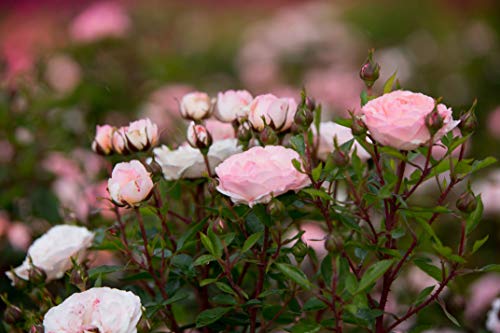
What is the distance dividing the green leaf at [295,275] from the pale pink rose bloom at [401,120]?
0.16 meters

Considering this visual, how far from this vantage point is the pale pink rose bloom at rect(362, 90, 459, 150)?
0.73 meters

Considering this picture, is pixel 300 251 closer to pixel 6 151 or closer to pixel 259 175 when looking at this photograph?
pixel 259 175

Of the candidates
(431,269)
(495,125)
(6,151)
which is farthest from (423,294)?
(495,125)

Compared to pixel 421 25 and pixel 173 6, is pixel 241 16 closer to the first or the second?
pixel 173 6

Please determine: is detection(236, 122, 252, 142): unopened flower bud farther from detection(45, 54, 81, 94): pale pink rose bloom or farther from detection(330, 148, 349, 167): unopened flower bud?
detection(45, 54, 81, 94): pale pink rose bloom

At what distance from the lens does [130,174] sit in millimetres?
795

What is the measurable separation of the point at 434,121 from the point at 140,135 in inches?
13.6

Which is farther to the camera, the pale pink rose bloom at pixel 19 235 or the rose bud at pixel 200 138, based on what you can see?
the pale pink rose bloom at pixel 19 235

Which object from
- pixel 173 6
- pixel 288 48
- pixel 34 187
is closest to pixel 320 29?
pixel 288 48

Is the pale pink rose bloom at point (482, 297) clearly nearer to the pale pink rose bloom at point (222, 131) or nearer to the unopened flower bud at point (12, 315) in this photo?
the pale pink rose bloom at point (222, 131)

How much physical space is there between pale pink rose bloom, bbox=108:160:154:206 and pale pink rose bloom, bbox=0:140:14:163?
3.14 feet

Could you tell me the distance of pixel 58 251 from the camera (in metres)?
0.95

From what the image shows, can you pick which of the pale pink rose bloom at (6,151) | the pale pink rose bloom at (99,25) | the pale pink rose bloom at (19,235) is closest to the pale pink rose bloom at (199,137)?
the pale pink rose bloom at (19,235)

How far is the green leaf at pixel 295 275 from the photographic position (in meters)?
0.75
